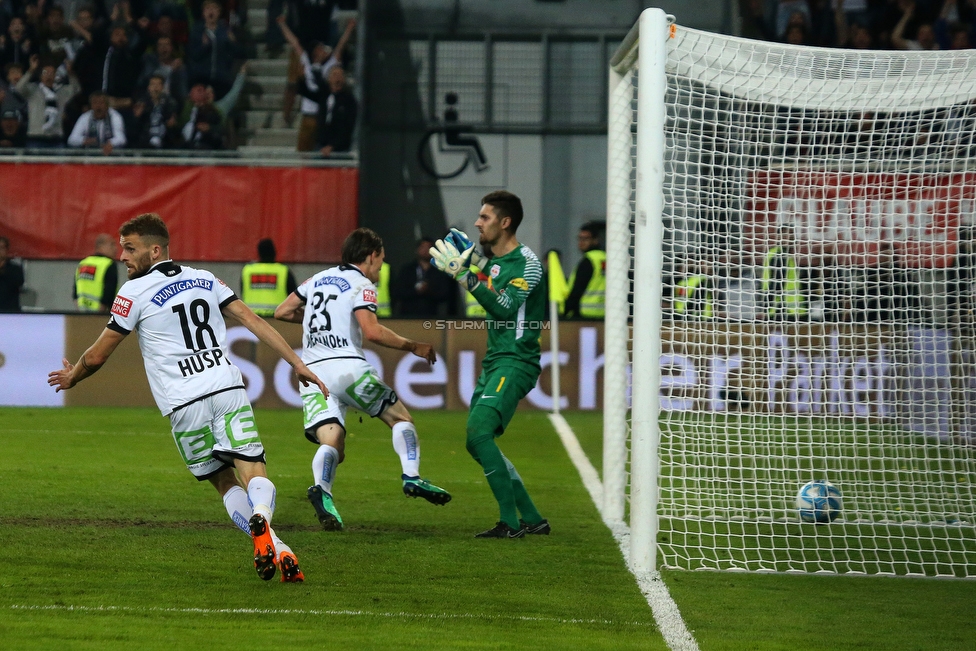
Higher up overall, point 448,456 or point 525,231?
point 525,231

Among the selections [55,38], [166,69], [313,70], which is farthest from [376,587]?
[55,38]

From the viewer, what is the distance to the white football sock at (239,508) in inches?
247

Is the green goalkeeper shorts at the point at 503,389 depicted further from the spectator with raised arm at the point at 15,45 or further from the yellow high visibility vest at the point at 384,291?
the spectator with raised arm at the point at 15,45

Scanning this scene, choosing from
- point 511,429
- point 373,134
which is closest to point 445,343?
point 511,429

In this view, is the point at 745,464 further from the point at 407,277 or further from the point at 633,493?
the point at 407,277

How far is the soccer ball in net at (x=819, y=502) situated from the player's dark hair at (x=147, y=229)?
442cm

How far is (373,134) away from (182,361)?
15271mm

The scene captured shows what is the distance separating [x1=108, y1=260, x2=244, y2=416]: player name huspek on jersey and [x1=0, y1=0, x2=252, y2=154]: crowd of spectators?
44.4ft

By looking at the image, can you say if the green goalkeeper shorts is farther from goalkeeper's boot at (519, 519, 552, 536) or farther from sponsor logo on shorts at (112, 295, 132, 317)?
sponsor logo on shorts at (112, 295, 132, 317)

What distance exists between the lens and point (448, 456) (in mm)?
11547

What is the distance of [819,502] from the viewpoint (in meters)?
8.08

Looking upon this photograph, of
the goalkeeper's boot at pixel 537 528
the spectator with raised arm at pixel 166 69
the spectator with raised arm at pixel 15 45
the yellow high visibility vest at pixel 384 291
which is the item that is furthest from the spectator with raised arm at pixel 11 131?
the goalkeeper's boot at pixel 537 528

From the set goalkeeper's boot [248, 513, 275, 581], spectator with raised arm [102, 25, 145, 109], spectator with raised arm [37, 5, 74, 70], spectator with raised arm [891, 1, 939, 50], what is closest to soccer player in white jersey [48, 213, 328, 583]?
goalkeeper's boot [248, 513, 275, 581]

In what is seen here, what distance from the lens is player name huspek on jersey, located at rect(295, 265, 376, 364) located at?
7.97 m
